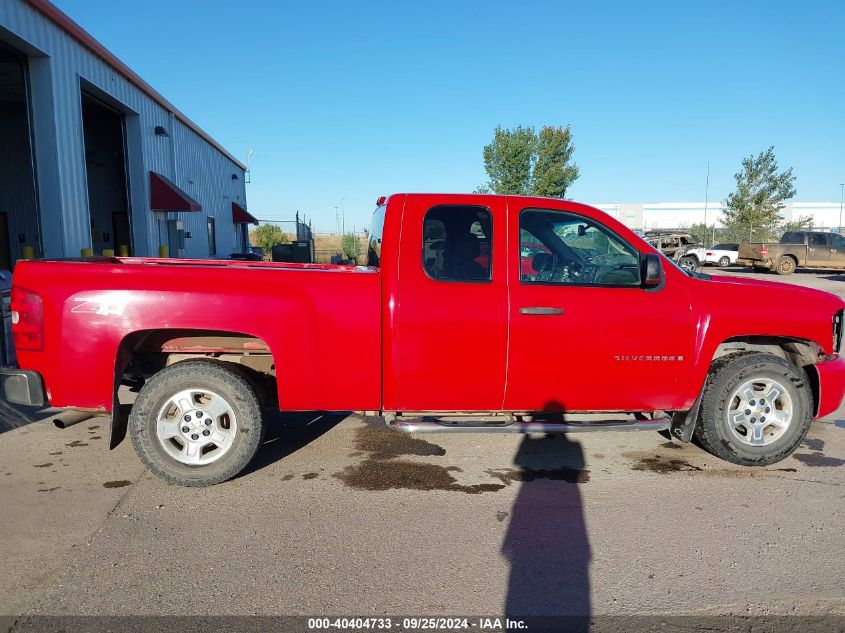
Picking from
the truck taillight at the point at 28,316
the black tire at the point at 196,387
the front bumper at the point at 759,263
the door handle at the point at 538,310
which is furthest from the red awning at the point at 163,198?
the front bumper at the point at 759,263

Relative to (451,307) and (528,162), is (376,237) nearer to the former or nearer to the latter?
(451,307)

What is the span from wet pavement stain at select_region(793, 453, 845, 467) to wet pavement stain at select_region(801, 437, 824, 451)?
0.54 ft

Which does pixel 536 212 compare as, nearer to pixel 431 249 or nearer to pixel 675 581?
pixel 431 249

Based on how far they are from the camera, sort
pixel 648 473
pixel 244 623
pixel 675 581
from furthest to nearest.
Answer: pixel 648 473
pixel 675 581
pixel 244 623

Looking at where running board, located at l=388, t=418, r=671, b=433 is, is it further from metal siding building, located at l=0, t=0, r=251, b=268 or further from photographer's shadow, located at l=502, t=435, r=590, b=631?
metal siding building, located at l=0, t=0, r=251, b=268

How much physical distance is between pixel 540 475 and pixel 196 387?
8.35 feet

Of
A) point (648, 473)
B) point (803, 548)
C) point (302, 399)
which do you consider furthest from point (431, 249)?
point (803, 548)

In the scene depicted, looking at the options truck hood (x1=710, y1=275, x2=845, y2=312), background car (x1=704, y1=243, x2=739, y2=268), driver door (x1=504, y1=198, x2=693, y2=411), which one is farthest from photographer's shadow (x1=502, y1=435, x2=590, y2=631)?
background car (x1=704, y1=243, x2=739, y2=268)

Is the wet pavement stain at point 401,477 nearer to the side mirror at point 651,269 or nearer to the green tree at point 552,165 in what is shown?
the side mirror at point 651,269

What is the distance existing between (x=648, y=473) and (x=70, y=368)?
416cm

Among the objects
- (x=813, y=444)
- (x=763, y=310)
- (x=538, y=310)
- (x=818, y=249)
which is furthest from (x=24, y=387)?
(x=818, y=249)

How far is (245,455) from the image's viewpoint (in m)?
3.93

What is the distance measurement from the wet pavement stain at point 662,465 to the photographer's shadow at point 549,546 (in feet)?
1.51

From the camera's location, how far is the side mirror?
3.91 metres
